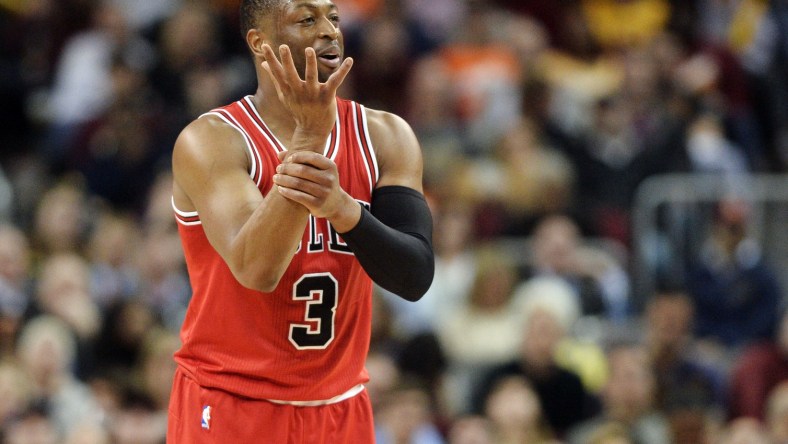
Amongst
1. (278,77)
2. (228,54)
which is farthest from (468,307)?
(278,77)

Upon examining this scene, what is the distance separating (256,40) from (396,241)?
0.94 metres

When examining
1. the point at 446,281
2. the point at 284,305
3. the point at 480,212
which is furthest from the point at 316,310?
the point at 480,212

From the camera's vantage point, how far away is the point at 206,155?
422 centimetres

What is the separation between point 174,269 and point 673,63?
17.1ft

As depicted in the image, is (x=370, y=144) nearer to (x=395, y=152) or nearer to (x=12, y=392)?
(x=395, y=152)

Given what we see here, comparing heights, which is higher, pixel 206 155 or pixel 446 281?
pixel 206 155

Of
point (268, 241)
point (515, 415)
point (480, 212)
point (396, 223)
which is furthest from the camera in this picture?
point (480, 212)

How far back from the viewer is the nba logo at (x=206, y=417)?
448cm

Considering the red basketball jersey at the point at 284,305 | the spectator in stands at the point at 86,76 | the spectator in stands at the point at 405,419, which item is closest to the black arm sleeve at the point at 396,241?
the red basketball jersey at the point at 284,305

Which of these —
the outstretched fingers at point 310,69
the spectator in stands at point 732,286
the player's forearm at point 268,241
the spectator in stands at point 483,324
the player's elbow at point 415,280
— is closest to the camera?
the outstretched fingers at point 310,69

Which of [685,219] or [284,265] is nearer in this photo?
[284,265]

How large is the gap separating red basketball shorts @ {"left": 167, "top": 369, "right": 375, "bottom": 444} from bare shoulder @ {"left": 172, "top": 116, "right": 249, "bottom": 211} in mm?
718

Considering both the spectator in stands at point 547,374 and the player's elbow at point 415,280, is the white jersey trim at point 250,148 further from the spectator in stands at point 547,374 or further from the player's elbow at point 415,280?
the spectator in stands at point 547,374

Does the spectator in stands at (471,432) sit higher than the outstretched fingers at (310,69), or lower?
lower
